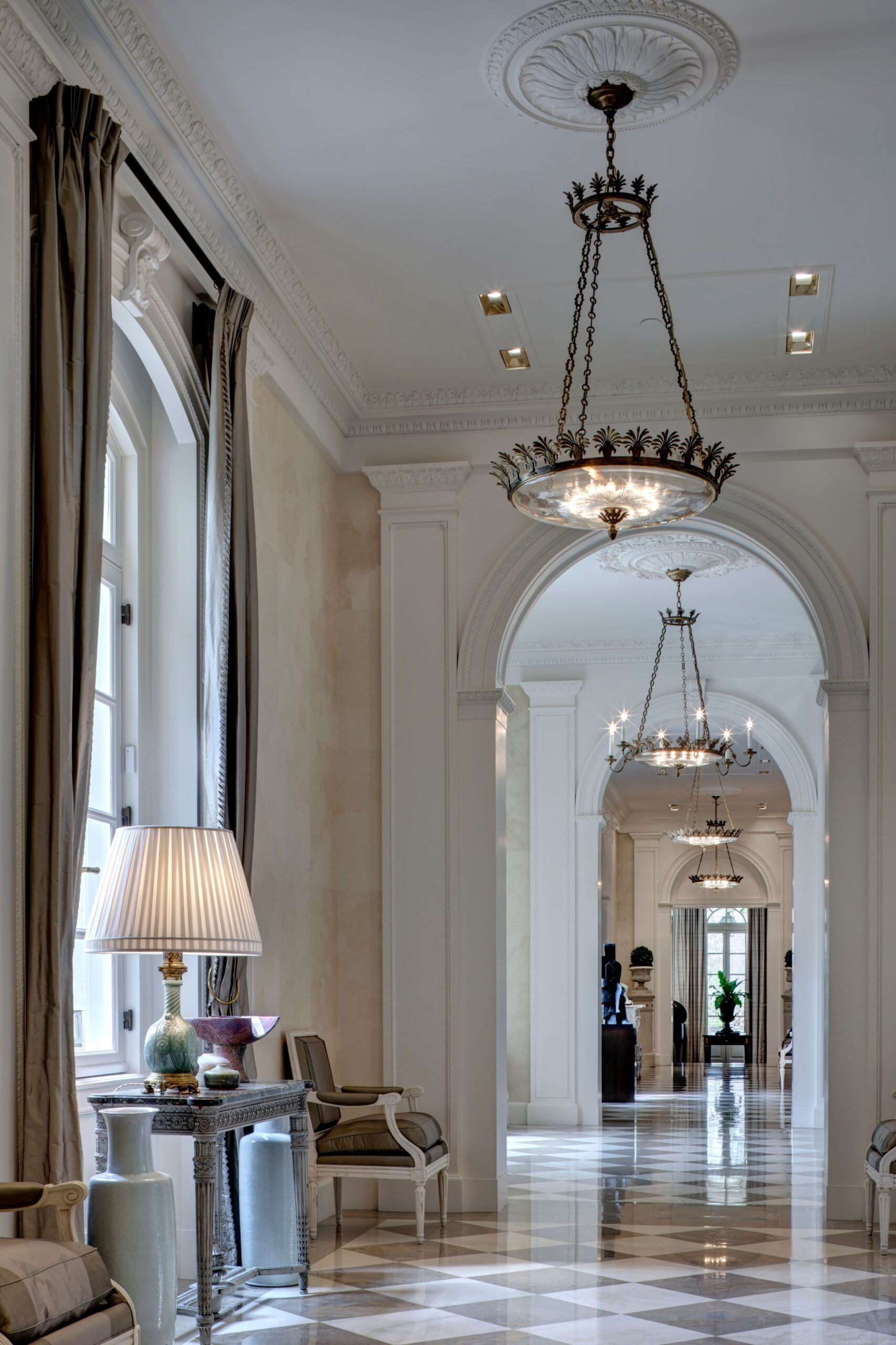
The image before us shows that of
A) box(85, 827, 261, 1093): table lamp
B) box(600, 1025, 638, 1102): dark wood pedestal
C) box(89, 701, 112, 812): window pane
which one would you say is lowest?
box(600, 1025, 638, 1102): dark wood pedestal

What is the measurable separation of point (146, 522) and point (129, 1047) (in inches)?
83.4

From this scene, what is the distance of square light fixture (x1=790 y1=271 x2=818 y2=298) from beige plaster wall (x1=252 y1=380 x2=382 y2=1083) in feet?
8.49

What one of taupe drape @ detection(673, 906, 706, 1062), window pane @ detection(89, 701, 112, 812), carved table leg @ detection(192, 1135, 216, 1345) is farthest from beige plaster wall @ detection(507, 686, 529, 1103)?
taupe drape @ detection(673, 906, 706, 1062)

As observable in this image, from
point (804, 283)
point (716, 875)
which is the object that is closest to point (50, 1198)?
point (804, 283)

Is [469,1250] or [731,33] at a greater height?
[731,33]

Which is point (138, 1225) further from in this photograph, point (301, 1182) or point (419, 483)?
point (419, 483)

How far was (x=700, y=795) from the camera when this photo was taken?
22.1 metres

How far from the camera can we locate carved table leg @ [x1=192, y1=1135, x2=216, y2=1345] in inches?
186

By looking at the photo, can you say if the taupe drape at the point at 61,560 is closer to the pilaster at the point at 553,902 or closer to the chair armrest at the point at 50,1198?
the chair armrest at the point at 50,1198

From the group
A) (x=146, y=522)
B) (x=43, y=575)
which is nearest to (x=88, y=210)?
(x=43, y=575)

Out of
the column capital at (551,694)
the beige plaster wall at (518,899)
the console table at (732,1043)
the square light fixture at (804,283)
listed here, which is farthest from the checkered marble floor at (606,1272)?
the console table at (732,1043)

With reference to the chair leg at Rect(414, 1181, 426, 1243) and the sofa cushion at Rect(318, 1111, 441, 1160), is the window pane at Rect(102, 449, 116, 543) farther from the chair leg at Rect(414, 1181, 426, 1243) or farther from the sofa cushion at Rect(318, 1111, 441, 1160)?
the chair leg at Rect(414, 1181, 426, 1243)

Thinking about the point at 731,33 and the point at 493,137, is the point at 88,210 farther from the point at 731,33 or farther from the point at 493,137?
the point at 731,33

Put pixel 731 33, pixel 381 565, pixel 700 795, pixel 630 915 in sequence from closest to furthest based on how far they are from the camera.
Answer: pixel 731 33, pixel 381 565, pixel 700 795, pixel 630 915
